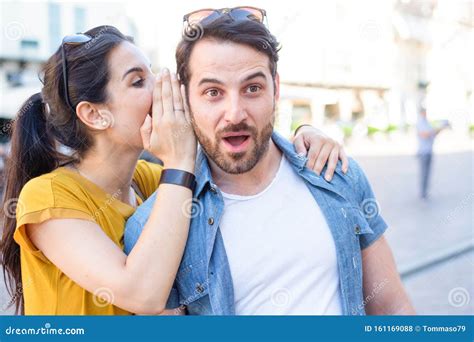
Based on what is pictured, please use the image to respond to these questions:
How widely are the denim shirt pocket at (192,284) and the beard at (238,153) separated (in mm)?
313

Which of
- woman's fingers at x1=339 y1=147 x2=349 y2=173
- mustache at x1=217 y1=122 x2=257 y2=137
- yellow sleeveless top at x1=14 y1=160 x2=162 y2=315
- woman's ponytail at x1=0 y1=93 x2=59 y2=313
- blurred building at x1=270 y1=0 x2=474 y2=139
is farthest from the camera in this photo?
blurred building at x1=270 y1=0 x2=474 y2=139

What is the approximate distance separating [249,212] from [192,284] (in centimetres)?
29

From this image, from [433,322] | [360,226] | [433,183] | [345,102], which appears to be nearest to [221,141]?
[360,226]

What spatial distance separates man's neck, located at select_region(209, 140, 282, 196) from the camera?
2.08 metres

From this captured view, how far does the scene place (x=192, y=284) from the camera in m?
1.98

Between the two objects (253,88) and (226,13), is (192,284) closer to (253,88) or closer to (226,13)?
(253,88)

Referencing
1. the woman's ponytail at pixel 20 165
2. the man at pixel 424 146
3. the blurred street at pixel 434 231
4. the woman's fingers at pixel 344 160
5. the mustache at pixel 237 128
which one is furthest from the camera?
the man at pixel 424 146

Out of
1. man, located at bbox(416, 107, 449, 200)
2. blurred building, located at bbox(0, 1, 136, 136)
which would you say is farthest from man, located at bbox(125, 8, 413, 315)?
blurred building, located at bbox(0, 1, 136, 136)

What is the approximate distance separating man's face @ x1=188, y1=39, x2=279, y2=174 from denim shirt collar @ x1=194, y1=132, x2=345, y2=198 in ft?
0.24

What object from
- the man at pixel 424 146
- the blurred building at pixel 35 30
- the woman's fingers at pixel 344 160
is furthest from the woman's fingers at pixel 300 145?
the blurred building at pixel 35 30

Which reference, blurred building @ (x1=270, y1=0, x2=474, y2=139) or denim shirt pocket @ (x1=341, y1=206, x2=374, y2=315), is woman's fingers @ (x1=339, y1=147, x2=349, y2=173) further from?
blurred building @ (x1=270, y1=0, x2=474, y2=139)

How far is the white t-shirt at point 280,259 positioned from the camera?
1948 millimetres

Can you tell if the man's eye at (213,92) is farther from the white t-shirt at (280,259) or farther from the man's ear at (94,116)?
the man's ear at (94,116)

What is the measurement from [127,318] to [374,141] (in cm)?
2634
